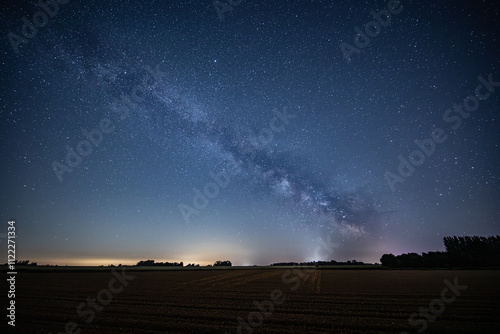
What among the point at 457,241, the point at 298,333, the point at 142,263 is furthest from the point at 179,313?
the point at 142,263

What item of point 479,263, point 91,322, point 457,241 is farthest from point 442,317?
point 457,241

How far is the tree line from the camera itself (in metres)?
79.2

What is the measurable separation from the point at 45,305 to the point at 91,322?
24.2ft

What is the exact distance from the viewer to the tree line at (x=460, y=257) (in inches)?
3118

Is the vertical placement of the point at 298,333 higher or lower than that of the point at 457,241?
lower

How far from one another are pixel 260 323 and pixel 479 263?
10330 cm

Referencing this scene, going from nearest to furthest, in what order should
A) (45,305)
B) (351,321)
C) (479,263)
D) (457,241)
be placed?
1. (351,321)
2. (45,305)
3. (479,263)
4. (457,241)

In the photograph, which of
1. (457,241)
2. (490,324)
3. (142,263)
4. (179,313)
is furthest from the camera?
(142,263)

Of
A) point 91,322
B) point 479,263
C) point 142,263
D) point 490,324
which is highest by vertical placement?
point 142,263

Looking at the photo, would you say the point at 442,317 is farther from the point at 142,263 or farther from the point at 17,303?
the point at 142,263

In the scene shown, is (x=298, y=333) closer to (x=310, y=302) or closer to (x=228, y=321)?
(x=228, y=321)

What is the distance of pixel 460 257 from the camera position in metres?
82.0

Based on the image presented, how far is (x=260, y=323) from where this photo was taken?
1132 cm

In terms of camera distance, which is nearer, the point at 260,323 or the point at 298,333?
the point at 298,333
